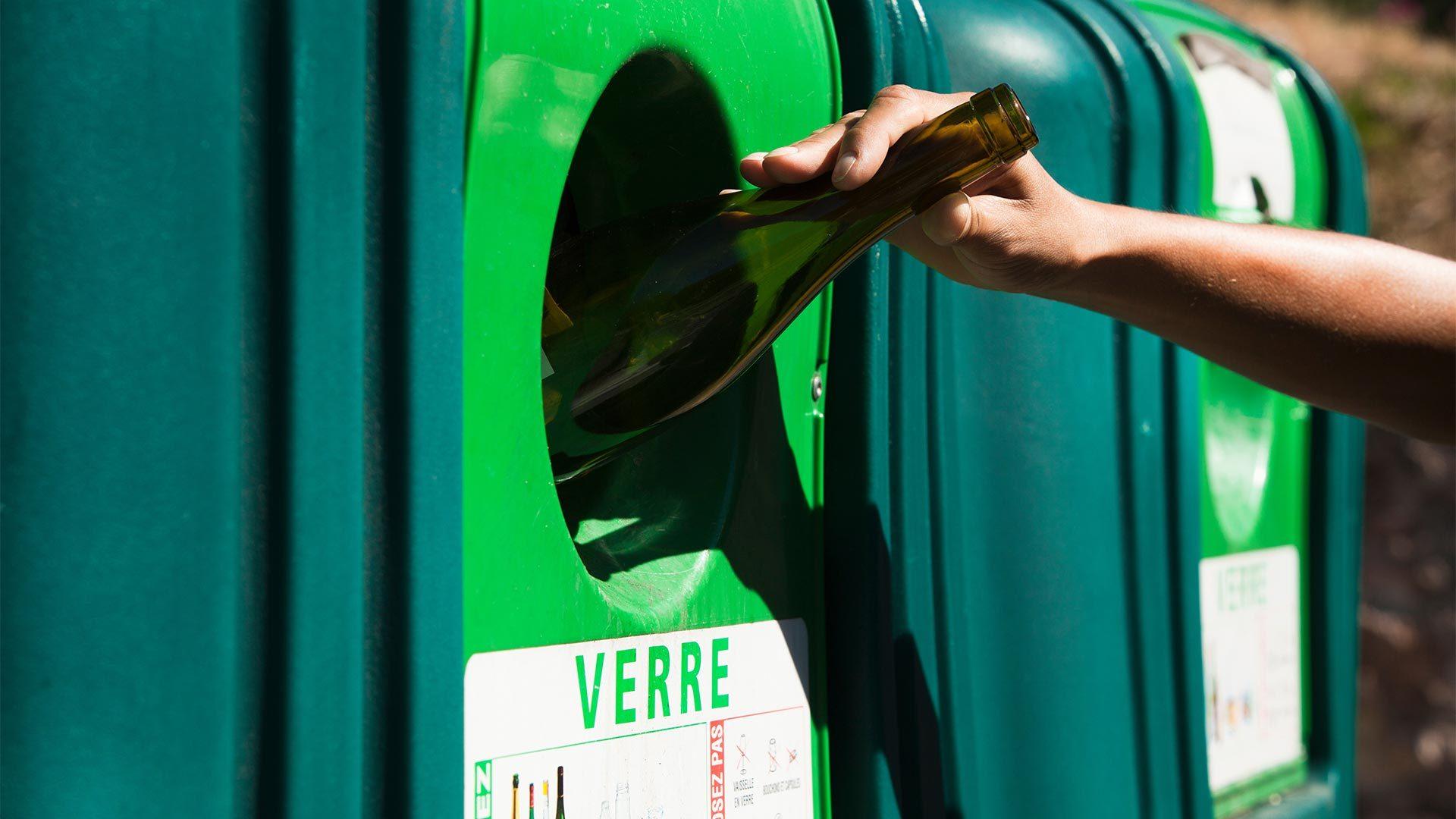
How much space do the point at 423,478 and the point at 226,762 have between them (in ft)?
0.56

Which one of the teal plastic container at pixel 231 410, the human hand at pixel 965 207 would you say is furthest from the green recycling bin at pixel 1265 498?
the teal plastic container at pixel 231 410

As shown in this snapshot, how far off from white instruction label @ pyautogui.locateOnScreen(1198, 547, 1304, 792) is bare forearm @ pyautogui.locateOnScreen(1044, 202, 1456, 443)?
1.60 ft

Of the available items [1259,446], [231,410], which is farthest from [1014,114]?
[1259,446]

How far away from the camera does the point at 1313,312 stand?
1188mm

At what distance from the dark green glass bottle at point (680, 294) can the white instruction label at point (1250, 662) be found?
854mm

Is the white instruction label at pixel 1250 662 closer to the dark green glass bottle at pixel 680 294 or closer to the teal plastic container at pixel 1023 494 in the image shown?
the teal plastic container at pixel 1023 494

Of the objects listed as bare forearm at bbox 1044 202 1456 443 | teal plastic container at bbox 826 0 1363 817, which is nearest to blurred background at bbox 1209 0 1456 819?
teal plastic container at bbox 826 0 1363 817

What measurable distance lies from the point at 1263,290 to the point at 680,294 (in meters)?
0.50

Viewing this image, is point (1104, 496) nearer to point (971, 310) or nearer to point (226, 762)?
point (971, 310)

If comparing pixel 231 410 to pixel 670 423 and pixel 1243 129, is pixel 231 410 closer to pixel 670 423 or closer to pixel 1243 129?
pixel 670 423

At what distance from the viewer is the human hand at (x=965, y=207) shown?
3.02 ft

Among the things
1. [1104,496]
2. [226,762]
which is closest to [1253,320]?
[1104,496]

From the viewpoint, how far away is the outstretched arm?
1.07 m

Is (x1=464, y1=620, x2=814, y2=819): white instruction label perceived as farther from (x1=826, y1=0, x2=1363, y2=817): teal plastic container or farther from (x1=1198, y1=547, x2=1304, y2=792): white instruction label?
(x1=1198, y1=547, x2=1304, y2=792): white instruction label
